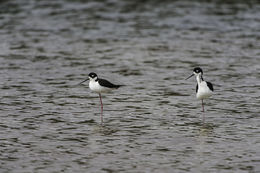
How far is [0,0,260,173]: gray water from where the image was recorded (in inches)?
469

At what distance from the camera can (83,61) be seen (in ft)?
75.7

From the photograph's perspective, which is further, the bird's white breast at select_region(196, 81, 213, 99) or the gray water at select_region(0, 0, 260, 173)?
the bird's white breast at select_region(196, 81, 213, 99)

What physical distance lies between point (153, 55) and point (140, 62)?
1459mm

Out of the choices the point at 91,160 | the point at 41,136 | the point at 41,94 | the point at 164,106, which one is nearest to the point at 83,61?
the point at 41,94

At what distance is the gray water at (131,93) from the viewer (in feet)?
39.1

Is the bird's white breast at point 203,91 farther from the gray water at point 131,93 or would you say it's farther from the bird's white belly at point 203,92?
the gray water at point 131,93

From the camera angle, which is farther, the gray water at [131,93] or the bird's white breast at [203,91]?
the bird's white breast at [203,91]

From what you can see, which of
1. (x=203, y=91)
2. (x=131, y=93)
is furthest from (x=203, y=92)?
(x=131, y=93)

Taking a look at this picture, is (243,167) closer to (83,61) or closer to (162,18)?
(83,61)

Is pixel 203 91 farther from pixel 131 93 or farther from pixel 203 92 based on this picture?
pixel 131 93

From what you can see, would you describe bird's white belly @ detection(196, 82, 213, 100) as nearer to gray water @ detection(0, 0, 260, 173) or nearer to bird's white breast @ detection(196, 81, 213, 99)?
bird's white breast @ detection(196, 81, 213, 99)

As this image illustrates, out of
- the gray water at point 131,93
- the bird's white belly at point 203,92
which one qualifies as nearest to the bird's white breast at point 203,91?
the bird's white belly at point 203,92

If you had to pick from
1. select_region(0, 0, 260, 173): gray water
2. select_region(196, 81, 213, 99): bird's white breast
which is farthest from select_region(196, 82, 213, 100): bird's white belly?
select_region(0, 0, 260, 173): gray water

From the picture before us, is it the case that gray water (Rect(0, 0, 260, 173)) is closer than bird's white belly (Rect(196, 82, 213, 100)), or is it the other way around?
gray water (Rect(0, 0, 260, 173))
